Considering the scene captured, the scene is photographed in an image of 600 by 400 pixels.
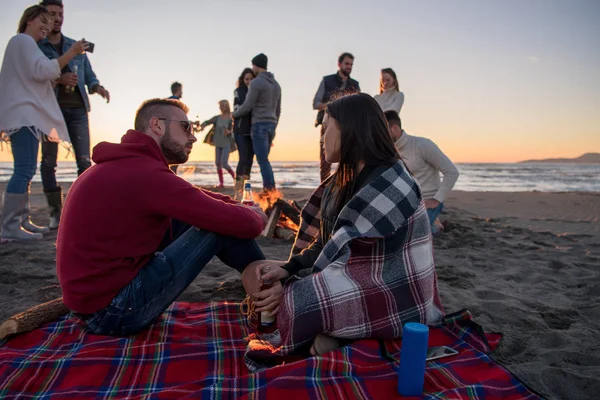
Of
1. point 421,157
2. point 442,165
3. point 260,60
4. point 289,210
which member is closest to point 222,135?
point 260,60

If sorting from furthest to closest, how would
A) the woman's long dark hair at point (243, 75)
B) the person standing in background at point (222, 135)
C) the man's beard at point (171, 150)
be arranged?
1. the person standing in background at point (222, 135)
2. the woman's long dark hair at point (243, 75)
3. the man's beard at point (171, 150)

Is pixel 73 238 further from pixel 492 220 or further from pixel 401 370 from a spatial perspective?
pixel 492 220

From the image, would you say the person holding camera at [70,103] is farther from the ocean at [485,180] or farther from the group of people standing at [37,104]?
the ocean at [485,180]

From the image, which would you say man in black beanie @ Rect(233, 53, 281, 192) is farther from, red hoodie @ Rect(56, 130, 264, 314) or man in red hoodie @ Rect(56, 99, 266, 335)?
red hoodie @ Rect(56, 130, 264, 314)

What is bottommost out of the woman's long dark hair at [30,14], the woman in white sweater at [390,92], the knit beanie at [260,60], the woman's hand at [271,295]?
the woman's hand at [271,295]

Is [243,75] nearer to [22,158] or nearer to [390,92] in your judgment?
[390,92]

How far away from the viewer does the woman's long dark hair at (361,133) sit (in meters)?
2.30

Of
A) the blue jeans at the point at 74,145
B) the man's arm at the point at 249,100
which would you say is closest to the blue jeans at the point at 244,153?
the man's arm at the point at 249,100

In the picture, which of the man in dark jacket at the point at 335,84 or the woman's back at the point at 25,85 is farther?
the man in dark jacket at the point at 335,84

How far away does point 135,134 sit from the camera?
A: 2230 millimetres

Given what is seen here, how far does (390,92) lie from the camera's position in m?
5.85

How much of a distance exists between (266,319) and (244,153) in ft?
16.1

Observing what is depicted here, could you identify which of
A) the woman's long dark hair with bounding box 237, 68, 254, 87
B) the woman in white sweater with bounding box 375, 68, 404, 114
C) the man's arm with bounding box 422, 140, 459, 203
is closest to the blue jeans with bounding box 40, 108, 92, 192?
the woman's long dark hair with bounding box 237, 68, 254, 87

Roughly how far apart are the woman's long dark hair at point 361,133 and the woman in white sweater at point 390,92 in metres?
3.60
